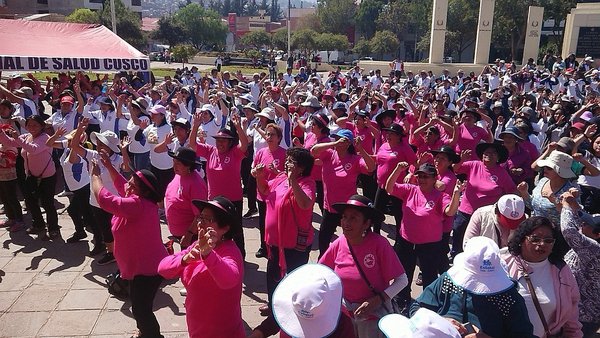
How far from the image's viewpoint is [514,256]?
3107 mm

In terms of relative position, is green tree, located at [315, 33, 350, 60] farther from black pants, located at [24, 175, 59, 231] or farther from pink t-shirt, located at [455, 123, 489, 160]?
black pants, located at [24, 175, 59, 231]

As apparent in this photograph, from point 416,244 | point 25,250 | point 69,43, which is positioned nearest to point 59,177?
point 69,43

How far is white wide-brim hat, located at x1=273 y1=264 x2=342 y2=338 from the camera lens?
7.09ft

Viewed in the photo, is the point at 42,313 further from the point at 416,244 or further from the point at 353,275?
the point at 416,244

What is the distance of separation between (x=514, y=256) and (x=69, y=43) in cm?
1014

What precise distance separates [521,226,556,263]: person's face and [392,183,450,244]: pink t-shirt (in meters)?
1.43

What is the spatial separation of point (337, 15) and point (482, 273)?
3103 inches

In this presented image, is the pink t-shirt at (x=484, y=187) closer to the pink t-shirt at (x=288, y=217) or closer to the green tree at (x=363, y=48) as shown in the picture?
the pink t-shirt at (x=288, y=217)

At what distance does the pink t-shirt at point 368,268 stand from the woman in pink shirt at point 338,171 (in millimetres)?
1959

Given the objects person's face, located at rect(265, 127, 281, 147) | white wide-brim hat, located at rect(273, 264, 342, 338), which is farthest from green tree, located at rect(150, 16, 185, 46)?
white wide-brim hat, located at rect(273, 264, 342, 338)

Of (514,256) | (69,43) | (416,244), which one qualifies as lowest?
(416,244)

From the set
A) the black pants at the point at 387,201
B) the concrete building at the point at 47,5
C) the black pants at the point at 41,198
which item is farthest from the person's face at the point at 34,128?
the concrete building at the point at 47,5

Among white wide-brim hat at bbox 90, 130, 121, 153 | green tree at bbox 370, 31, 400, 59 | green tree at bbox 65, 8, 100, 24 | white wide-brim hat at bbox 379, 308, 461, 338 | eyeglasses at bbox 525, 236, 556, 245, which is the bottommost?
eyeglasses at bbox 525, 236, 556, 245

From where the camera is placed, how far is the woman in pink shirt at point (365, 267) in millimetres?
3316
